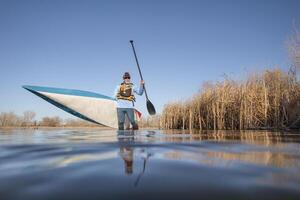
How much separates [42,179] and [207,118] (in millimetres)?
12563

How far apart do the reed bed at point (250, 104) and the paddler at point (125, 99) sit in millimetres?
4643

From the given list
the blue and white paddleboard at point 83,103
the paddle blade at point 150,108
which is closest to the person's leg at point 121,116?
the blue and white paddleboard at point 83,103

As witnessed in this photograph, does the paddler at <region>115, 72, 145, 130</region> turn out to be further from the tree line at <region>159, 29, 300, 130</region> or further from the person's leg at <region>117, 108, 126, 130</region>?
the tree line at <region>159, 29, 300, 130</region>

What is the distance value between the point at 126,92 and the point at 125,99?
0.29 metres

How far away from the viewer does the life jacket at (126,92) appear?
31.4ft

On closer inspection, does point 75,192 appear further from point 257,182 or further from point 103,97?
point 103,97

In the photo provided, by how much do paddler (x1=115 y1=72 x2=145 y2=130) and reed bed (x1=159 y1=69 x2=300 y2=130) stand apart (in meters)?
4.64

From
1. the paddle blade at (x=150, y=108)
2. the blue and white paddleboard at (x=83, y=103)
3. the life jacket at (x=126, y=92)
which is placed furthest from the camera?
the paddle blade at (x=150, y=108)

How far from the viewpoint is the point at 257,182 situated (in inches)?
49.2

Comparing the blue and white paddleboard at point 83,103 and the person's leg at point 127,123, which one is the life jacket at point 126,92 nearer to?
the person's leg at point 127,123

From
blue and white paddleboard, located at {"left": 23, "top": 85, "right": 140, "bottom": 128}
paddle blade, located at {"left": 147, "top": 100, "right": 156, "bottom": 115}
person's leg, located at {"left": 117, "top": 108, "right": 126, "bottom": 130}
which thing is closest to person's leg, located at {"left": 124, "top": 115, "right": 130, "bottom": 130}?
person's leg, located at {"left": 117, "top": 108, "right": 126, "bottom": 130}

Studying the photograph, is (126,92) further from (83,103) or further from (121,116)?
(83,103)

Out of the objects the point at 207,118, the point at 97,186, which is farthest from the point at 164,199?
the point at 207,118

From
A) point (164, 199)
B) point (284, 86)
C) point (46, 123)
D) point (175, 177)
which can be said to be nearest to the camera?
point (164, 199)
